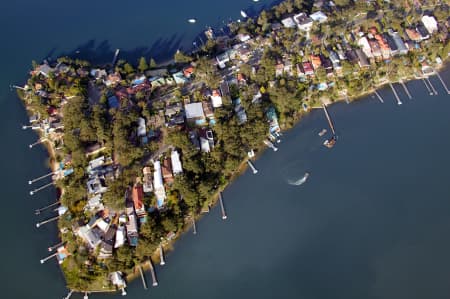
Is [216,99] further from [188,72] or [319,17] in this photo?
[319,17]

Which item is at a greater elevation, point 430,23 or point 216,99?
point 430,23

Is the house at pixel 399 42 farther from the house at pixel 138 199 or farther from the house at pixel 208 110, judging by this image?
the house at pixel 138 199

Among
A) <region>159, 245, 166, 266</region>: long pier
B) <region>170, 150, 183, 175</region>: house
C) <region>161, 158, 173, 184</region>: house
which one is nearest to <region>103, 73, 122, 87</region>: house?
<region>170, 150, 183, 175</region>: house

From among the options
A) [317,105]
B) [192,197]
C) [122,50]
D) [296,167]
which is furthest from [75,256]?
[317,105]

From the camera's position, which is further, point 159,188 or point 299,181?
point 299,181

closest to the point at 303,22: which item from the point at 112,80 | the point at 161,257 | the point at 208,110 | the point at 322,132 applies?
the point at 322,132

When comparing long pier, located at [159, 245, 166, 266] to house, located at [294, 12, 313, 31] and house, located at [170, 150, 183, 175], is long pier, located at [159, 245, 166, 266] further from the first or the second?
house, located at [294, 12, 313, 31]

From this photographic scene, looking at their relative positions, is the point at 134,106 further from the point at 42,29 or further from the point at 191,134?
the point at 42,29

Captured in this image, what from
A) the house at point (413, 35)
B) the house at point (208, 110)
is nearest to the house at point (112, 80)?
the house at point (208, 110)
